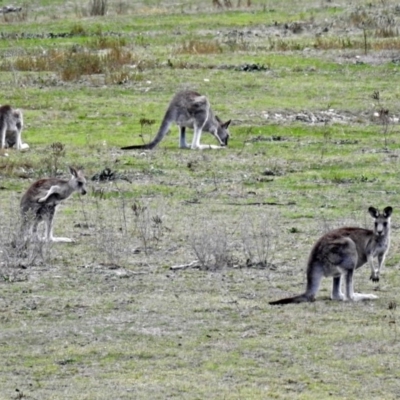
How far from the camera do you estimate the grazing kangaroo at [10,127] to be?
21.5 meters

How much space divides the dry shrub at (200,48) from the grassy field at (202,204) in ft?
0.24

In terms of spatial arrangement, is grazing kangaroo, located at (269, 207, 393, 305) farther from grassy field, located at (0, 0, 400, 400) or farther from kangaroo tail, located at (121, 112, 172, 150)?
kangaroo tail, located at (121, 112, 172, 150)

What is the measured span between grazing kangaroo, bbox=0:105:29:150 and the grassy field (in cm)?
45

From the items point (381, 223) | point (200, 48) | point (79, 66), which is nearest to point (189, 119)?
point (79, 66)

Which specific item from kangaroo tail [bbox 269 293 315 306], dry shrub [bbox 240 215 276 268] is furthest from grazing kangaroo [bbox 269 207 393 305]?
dry shrub [bbox 240 215 276 268]

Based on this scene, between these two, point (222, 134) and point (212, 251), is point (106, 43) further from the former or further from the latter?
point (212, 251)

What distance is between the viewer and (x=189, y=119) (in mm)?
21672

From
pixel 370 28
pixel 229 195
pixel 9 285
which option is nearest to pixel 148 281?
pixel 9 285

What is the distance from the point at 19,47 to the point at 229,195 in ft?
50.2

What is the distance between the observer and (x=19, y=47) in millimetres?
32531

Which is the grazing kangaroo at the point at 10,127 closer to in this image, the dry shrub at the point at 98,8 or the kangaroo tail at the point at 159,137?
the kangaroo tail at the point at 159,137

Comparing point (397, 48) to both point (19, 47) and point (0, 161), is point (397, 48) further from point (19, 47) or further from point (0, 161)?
point (0, 161)

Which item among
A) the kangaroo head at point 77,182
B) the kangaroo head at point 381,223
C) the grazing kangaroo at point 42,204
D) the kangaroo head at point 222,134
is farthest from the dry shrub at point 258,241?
the kangaroo head at point 222,134

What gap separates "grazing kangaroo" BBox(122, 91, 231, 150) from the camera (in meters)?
21.5
